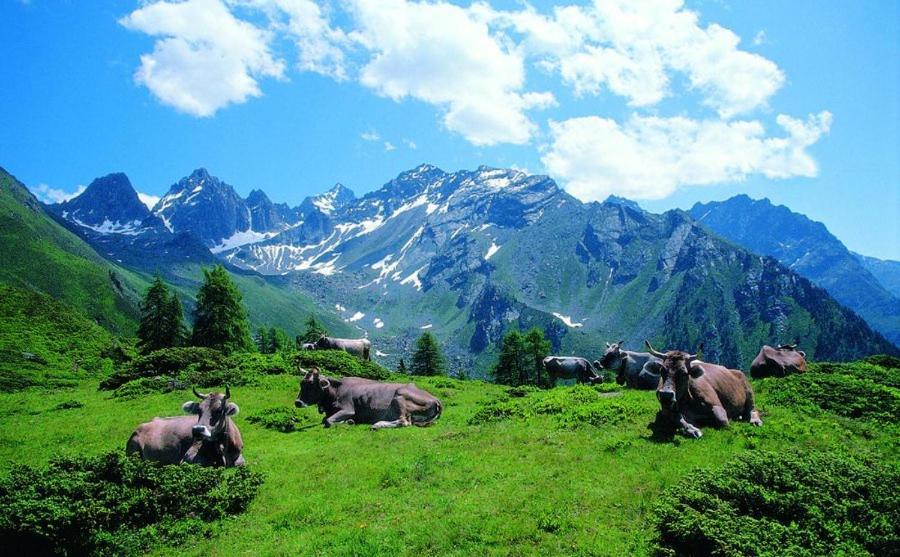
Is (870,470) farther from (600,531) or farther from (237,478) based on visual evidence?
(237,478)

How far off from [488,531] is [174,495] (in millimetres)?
7518

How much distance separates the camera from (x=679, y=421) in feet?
49.9

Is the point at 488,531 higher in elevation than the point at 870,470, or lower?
lower

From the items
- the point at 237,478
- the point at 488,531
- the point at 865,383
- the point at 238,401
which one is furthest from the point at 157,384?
the point at 865,383

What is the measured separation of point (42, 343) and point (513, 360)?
5836 centimetres

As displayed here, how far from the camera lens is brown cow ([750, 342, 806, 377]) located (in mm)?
26500

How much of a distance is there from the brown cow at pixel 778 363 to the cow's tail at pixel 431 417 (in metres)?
17.3

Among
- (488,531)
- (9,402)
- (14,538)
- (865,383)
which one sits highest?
(865,383)

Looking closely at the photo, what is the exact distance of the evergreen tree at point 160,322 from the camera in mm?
61625

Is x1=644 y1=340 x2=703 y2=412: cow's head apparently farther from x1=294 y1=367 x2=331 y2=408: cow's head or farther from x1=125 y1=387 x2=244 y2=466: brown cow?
x1=294 y1=367 x2=331 y2=408: cow's head

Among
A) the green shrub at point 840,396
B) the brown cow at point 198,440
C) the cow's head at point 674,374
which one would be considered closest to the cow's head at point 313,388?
the brown cow at point 198,440

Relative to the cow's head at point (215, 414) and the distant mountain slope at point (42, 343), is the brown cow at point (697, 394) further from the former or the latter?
the distant mountain slope at point (42, 343)

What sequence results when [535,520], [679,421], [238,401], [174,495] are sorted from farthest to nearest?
[238,401]
[679,421]
[174,495]
[535,520]

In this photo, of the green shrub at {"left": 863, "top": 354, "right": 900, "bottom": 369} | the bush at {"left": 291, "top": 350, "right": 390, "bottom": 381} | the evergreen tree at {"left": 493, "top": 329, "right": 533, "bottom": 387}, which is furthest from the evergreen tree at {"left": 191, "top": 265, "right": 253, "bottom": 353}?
the green shrub at {"left": 863, "top": 354, "right": 900, "bottom": 369}
